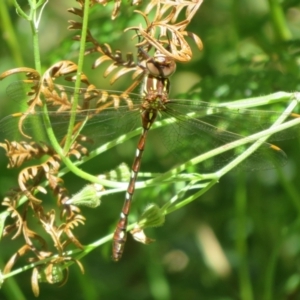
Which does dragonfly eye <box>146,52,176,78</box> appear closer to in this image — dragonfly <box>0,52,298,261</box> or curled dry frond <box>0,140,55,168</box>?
dragonfly <box>0,52,298,261</box>

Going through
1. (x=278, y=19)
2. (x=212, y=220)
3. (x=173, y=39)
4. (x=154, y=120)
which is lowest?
(x=212, y=220)

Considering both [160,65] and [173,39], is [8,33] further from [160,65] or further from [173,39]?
[173,39]

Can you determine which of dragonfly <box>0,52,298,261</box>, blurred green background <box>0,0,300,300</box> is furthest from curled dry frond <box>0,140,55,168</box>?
blurred green background <box>0,0,300,300</box>

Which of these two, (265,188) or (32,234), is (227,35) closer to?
(265,188)

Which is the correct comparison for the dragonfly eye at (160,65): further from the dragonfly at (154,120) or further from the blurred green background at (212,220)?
the blurred green background at (212,220)

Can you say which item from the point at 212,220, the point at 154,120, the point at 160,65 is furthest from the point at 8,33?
the point at 212,220

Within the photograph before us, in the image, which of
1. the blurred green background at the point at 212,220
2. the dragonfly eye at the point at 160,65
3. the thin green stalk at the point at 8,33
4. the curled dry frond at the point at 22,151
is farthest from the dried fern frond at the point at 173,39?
the thin green stalk at the point at 8,33
